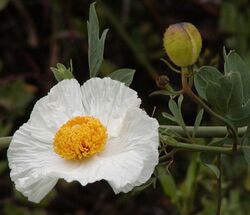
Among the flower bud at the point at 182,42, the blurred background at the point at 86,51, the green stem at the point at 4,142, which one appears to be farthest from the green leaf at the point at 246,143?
the blurred background at the point at 86,51

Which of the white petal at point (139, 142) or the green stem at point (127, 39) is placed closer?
the white petal at point (139, 142)

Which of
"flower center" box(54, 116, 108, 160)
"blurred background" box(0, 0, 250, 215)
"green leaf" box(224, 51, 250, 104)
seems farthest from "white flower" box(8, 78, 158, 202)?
"blurred background" box(0, 0, 250, 215)

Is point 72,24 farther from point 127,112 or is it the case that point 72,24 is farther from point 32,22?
point 127,112

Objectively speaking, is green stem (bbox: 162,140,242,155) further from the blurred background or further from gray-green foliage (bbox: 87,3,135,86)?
the blurred background

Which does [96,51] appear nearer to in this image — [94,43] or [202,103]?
[94,43]

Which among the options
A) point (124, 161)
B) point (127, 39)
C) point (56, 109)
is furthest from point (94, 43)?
point (127, 39)

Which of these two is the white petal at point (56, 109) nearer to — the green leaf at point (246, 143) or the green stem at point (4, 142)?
the green stem at point (4, 142)

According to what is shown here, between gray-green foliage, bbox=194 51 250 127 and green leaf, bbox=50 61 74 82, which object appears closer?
gray-green foliage, bbox=194 51 250 127
